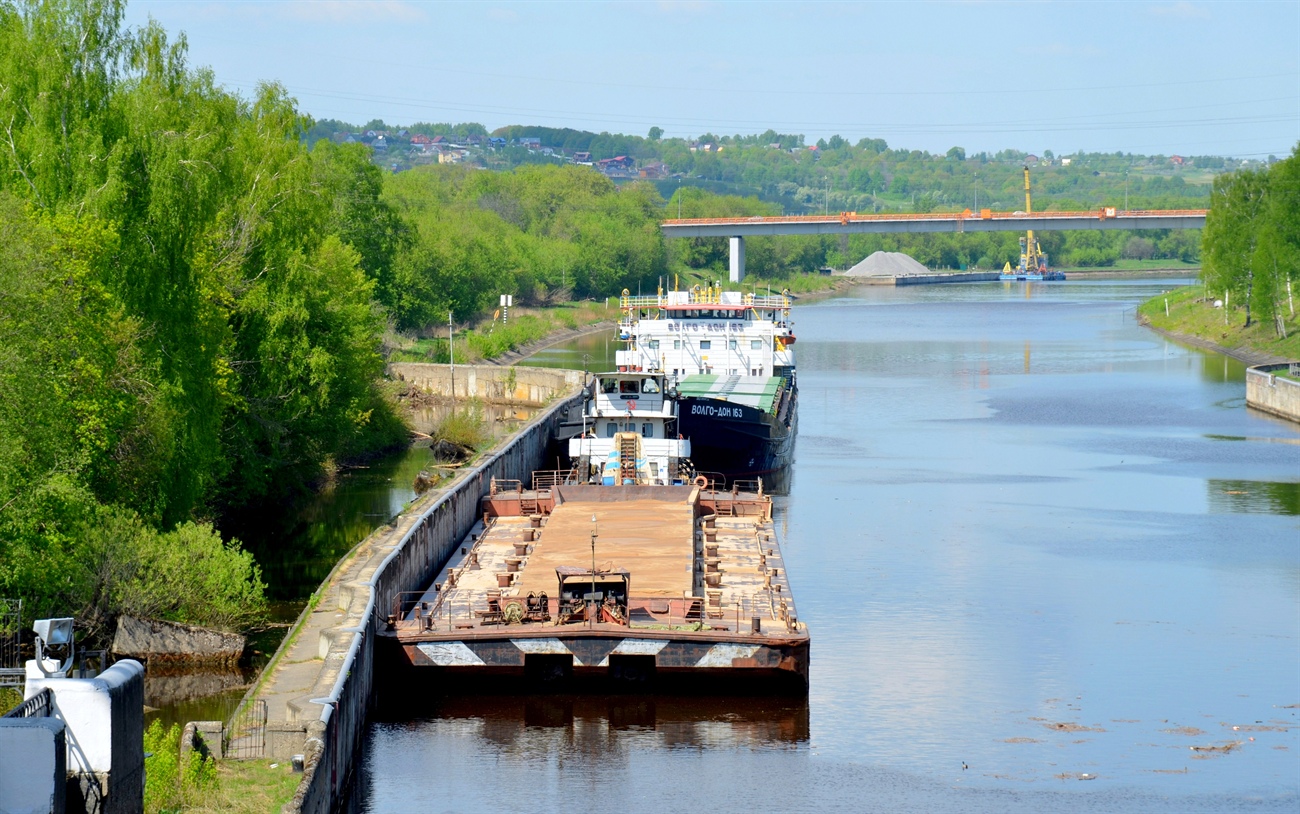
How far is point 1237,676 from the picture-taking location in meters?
32.1

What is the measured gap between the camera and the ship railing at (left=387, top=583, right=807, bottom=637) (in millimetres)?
29297

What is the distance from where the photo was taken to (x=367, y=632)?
92.0 ft

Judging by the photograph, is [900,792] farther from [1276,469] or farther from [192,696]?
[1276,469]

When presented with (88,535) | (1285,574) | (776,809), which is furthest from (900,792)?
(1285,574)

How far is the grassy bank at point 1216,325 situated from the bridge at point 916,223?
570 inches

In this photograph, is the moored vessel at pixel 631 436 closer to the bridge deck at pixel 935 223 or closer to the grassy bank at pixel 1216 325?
the grassy bank at pixel 1216 325

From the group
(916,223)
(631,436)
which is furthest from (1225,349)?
(631,436)

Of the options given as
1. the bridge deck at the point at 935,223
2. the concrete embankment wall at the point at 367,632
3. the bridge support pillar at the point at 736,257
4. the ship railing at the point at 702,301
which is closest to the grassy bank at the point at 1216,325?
the bridge deck at the point at 935,223

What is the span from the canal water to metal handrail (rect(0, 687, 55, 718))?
29.5 ft

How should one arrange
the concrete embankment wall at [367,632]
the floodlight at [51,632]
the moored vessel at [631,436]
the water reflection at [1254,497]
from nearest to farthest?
the floodlight at [51,632], the concrete embankment wall at [367,632], the moored vessel at [631,436], the water reflection at [1254,497]

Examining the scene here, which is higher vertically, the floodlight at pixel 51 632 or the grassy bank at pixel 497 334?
the floodlight at pixel 51 632

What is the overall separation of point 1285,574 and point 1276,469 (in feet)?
64.7

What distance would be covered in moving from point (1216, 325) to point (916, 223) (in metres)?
60.9

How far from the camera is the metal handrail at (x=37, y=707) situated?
15883mm
